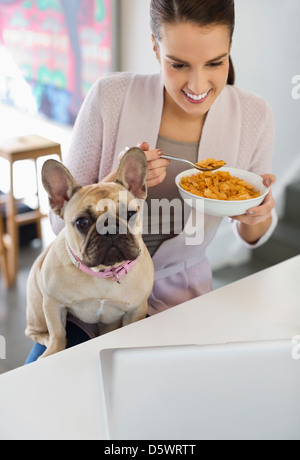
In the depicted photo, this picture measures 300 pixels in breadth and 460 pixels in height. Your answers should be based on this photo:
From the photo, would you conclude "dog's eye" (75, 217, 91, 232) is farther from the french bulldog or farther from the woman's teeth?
the woman's teeth

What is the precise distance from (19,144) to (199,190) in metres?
0.48

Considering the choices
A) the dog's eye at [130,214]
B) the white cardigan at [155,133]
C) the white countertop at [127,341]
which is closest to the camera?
the white countertop at [127,341]

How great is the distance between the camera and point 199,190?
2.50ft

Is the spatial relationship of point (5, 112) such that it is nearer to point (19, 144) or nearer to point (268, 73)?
point (19, 144)

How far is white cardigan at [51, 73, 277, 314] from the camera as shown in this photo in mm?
856

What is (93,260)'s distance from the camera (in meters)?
0.64

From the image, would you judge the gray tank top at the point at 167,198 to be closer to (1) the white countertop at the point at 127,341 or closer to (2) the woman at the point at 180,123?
(2) the woman at the point at 180,123

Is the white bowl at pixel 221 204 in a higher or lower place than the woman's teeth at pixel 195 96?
→ lower

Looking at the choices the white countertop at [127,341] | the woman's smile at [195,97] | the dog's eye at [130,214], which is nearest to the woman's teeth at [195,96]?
the woman's smile at [195,97]

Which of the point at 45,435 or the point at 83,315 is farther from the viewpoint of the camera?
the point at 83,315

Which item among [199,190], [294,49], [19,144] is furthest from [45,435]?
[294,49]

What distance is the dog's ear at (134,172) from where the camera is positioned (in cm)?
66

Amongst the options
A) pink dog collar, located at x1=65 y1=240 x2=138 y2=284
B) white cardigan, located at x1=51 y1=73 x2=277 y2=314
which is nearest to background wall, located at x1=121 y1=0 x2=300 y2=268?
white cardigan, located at x1=51 y1=73 x2=277 y2=314

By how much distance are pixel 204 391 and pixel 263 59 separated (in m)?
1.33
